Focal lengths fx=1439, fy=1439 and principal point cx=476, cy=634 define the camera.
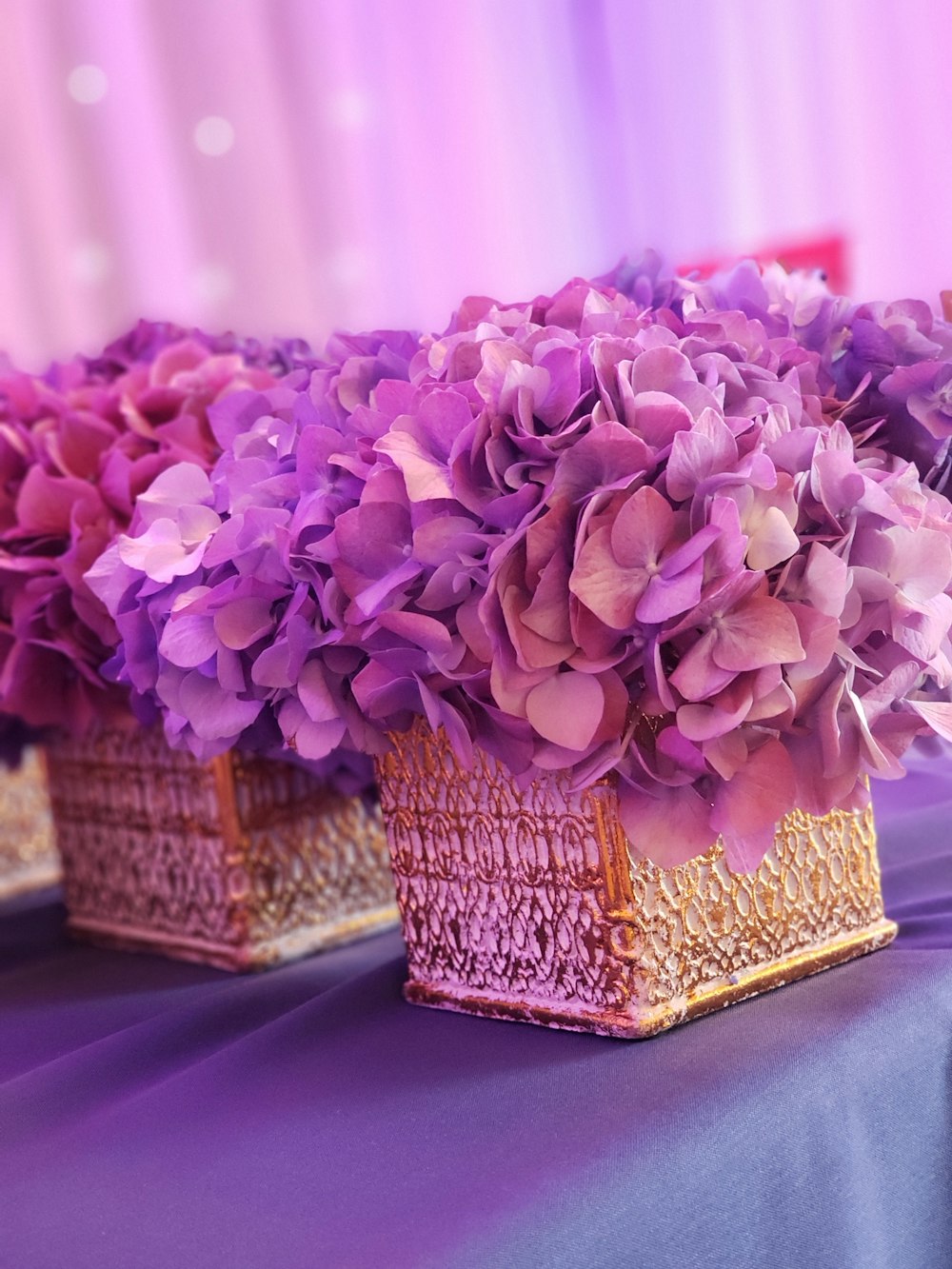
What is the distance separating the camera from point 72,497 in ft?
2.53

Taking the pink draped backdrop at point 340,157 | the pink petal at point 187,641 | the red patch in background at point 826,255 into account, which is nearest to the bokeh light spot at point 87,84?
the pink draped backdrop at point 340,157

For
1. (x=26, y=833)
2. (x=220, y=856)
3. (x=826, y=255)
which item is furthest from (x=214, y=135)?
(x=220, y=856)

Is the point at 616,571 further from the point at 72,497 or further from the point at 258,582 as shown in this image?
the point at 72,497

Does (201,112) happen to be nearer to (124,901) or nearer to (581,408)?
(124,901)

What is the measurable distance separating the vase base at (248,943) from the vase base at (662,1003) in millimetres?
134

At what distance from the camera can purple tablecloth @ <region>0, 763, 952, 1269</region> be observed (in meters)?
0.45

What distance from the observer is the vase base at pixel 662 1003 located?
57 cm

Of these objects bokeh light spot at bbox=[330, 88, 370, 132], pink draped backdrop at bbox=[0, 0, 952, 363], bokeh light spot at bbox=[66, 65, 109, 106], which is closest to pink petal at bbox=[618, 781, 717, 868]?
pink draped backdrop at bbox=[0, 0, 952, 363]

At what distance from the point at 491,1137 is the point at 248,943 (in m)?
0.30

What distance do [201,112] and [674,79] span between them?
2.20ft

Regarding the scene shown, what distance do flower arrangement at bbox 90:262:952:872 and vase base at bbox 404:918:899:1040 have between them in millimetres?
72

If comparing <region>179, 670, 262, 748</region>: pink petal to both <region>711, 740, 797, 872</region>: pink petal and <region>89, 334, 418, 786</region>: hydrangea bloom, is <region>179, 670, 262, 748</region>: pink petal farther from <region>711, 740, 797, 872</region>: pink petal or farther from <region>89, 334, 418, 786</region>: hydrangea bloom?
<region>711, 740, 797, 872</region>: pink petal

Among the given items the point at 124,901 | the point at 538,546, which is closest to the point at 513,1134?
the point at 538,546

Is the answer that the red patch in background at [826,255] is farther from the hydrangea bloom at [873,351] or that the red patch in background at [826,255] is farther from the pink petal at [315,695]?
the pink petal at [315,695]
